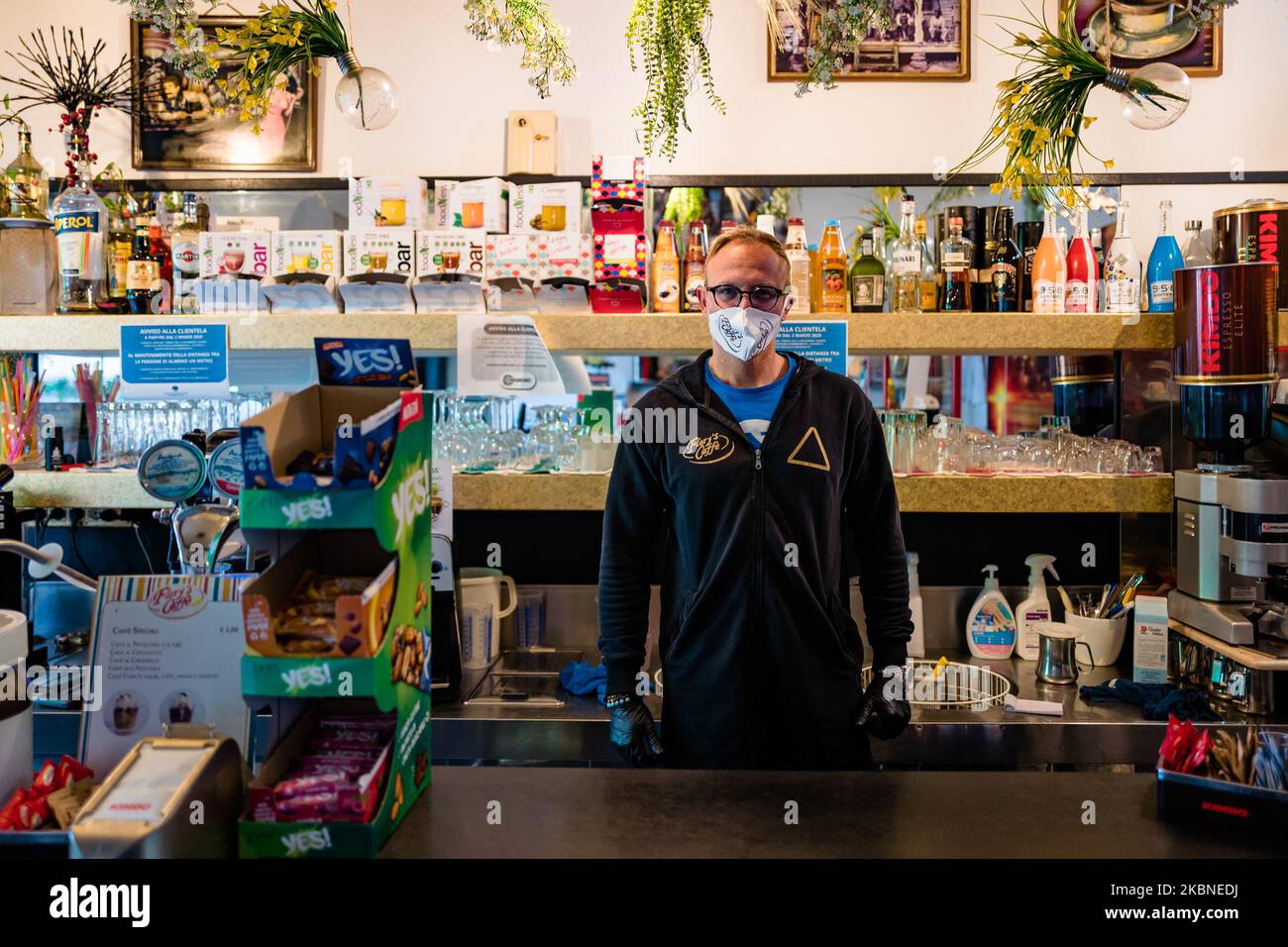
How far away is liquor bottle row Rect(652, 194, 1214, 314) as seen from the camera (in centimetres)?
312

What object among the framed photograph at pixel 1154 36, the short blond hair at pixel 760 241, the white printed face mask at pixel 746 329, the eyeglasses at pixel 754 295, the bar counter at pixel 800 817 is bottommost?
the bar counter at pixel 800 817

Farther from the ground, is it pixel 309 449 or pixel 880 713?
pixel 309 449

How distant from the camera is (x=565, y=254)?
3.08m

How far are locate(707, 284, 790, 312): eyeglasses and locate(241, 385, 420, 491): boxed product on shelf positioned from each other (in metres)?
1.02

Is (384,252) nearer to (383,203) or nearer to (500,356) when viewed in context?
(383,203)

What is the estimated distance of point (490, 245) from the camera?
3.09m

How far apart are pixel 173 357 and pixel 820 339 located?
2.06 m

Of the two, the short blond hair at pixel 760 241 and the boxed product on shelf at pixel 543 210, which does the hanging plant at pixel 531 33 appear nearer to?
the boxed product on shelf at pixel 543 210

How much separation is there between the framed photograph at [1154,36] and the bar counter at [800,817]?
2.53 m

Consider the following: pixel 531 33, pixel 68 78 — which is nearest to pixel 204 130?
pixel 68 78

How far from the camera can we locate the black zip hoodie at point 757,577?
219 centimetres

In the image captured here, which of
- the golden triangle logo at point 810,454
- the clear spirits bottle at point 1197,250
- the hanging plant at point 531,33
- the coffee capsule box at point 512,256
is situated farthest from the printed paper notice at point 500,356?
the clear spirits bottle at point 1197,250

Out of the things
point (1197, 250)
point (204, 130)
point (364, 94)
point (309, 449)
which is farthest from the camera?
point (204, 130)
